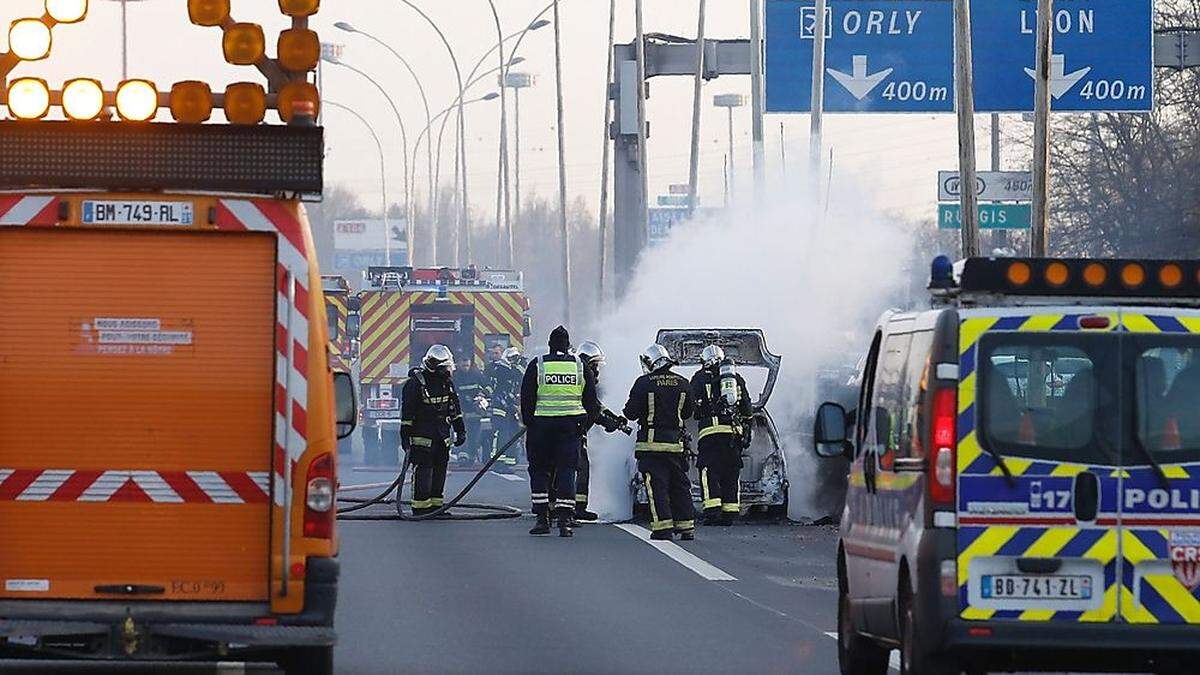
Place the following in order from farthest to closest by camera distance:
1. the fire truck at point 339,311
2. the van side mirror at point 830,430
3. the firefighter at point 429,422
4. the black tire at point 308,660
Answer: the fire truck at point 339,311, the firefighter at point 429,422, the van side mirror at point 830,430, the black tire at point 308,660

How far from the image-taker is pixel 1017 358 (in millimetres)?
9539

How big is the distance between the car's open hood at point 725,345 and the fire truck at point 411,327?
18043 millimetres

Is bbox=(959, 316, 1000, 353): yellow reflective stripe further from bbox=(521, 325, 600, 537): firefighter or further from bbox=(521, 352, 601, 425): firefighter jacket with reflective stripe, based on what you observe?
bbox=(521, 352, 601, 425): firefighter jacket with reflective stripe

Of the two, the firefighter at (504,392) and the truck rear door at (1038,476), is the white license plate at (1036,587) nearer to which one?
the truck rear door at (1038,476)

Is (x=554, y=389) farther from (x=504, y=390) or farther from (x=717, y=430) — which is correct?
(x=504, y=390)

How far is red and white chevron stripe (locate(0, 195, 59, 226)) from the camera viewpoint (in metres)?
9.78

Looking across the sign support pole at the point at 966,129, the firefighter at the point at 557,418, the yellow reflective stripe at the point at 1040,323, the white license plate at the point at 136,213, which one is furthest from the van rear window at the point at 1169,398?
the sign support pole at the point at 966,129

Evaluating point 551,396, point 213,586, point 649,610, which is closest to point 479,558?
point 551,396

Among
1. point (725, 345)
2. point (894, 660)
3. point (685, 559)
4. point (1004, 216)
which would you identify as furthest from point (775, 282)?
point (894, 660)

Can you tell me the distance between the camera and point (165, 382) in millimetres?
9828

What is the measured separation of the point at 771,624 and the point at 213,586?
5.47m

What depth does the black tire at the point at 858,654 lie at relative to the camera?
11383mm

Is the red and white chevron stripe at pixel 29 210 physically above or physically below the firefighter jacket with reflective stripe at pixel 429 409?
above

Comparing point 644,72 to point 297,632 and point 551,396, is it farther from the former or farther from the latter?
point 297,632
